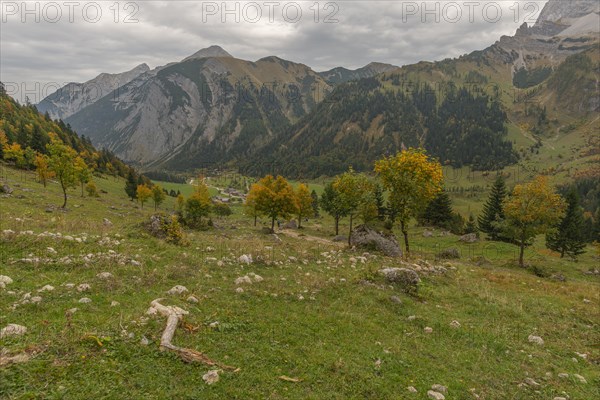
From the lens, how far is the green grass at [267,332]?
29.1 ft

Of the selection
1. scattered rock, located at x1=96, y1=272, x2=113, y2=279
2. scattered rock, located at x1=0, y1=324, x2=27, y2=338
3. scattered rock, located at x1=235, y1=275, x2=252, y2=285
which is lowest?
scattered rock, located at x1=235, y1=275, x2=252, y2=285

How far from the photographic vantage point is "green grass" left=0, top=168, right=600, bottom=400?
8867mm

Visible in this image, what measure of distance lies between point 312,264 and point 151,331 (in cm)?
1512

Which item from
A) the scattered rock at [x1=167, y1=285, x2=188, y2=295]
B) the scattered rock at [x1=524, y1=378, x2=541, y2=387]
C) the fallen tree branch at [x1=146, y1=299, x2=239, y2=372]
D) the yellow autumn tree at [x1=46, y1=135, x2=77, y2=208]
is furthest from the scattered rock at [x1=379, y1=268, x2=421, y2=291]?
the yellow autumn tree at [x1=46, y1=135, x2=77, y2=208]

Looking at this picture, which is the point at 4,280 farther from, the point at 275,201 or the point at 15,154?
the point at 15,154

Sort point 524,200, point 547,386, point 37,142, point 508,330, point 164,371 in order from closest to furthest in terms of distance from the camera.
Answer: point 164,371
point 547,386
point 508,330
point 524,200
point 37,142

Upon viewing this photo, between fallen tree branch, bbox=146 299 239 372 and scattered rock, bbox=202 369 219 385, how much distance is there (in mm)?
420

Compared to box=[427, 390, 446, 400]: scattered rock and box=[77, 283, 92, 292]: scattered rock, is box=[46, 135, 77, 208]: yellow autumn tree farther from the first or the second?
box=[427, 390, 446, 400]: scattered rock

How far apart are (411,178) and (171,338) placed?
1189 inches

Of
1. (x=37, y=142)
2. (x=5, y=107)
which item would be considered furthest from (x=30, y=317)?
(x=5, y=107)

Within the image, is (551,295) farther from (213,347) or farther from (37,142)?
(37,142)

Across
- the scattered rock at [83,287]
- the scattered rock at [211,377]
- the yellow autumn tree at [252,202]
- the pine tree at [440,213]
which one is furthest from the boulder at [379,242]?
the pine tree at [440,213]

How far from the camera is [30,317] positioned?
10320mm

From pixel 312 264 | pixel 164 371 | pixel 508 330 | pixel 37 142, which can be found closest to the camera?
pixel 164 371
